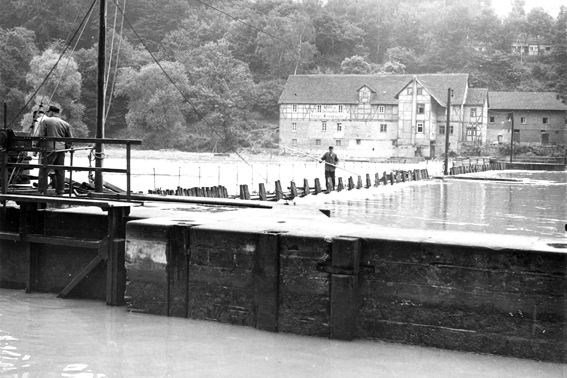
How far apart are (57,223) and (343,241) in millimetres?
5403

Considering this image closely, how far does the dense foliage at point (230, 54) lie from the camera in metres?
82.9

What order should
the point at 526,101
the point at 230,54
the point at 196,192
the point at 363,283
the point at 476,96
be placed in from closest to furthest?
the point at 363,283
the point at 196,192
the point at 476,96
the point at 526,101
the point at 230,54

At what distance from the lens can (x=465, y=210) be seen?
2661 centimetres

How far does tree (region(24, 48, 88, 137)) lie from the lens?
75125 mm

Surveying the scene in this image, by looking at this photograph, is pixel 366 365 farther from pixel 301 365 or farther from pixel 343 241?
pixel 343 241

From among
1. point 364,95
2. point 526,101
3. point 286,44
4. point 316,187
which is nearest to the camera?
point 316,187

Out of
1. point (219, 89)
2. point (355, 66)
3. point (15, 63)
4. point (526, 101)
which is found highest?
point (355, 66)

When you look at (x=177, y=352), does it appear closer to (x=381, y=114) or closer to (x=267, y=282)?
(x=267, y=282)

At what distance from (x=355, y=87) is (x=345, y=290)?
93.0 m

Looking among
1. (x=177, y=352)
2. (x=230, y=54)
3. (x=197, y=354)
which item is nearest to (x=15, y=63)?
(x=230, y=54)

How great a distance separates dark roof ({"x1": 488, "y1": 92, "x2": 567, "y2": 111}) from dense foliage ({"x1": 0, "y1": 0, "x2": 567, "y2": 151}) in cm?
268

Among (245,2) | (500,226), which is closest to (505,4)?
(245,2)

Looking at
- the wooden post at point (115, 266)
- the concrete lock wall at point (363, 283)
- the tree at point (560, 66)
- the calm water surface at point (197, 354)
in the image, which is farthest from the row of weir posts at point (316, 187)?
the tree at point (560, 66)

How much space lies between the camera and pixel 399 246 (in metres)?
9.82
